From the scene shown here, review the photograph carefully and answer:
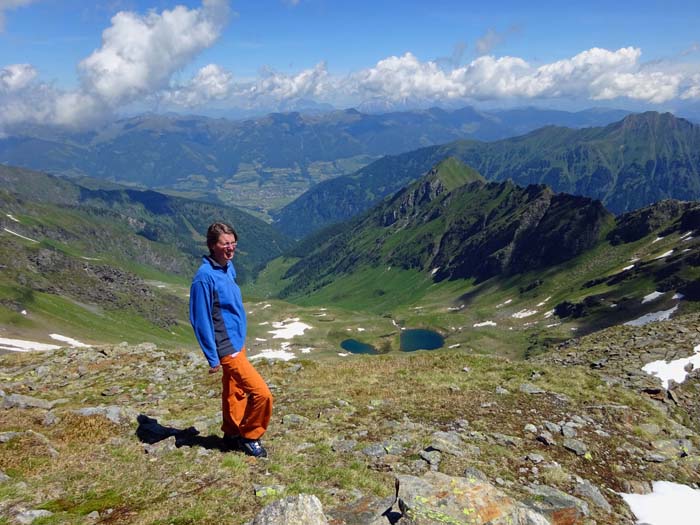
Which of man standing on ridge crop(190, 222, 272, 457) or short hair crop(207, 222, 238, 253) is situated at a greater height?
short hair crop(207, 222, 238, 253)

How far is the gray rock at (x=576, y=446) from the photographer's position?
1684 cm

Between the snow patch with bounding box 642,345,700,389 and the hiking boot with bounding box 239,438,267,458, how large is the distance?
81.4 feet

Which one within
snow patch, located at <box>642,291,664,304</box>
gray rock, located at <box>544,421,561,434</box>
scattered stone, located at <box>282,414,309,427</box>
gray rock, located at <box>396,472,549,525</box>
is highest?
gray rock, located at <box>396,472,549,525</box>

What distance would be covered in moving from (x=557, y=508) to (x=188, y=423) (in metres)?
12.9

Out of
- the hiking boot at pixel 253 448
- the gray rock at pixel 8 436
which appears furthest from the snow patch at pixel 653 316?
the gray rock at pixel 8 436

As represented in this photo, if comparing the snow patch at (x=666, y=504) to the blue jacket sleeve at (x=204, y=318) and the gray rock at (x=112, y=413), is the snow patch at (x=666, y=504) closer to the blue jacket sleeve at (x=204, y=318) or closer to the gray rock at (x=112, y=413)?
the blue jacket sleeve at (x=204, y=318)

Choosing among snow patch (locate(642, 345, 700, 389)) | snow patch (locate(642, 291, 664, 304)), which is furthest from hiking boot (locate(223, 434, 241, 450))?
snow patch (locate(642, 291, 664, 304))

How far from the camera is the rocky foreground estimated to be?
1003 cm

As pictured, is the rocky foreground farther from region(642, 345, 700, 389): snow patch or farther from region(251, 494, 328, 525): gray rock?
region(642, 345, 700, 389): snow patch

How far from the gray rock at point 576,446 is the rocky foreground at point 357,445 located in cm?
7

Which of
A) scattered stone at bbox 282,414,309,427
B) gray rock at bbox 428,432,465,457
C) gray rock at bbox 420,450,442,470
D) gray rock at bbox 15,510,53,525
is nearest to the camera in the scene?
gray rock at bbox 15,510,53,525

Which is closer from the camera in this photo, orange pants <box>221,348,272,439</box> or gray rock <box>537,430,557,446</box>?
orange pants <box>221,348,272,439</box>

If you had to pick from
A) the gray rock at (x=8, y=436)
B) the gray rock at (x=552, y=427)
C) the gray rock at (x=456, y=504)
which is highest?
the gray rock at (x=8, y=436)

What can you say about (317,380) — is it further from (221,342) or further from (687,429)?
(687,429)
